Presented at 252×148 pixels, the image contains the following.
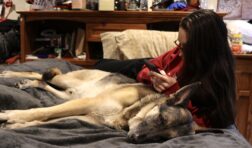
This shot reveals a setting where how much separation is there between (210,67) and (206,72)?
4 cm

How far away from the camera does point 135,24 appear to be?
3111 millimetres

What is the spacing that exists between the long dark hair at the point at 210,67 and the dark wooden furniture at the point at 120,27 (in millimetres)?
1100

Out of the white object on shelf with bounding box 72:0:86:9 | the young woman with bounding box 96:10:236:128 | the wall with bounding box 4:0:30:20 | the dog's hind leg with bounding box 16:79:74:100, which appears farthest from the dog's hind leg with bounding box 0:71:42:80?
the wall with bounding box 4:0:30:20

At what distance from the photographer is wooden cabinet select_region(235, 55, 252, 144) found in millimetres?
2812

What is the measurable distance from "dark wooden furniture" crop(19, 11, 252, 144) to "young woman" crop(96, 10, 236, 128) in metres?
1.10

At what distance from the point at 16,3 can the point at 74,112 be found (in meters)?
2.65

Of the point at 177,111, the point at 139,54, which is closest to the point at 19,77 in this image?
the point at 139,54

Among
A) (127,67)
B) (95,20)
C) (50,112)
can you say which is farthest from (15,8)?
(50,112)

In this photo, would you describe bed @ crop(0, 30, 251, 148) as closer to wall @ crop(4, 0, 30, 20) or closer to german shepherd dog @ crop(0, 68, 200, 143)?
german shepherd dog @ crop(0, 68, 200, 143)

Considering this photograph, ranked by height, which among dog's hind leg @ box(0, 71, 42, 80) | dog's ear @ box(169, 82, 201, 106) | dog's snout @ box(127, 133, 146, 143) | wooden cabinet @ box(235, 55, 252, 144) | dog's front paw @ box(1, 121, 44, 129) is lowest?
wooden cabinet @ box(235, 55, 252, 144)

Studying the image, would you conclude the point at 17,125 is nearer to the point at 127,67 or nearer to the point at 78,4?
the point at 127,67

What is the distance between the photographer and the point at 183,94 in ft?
4.87

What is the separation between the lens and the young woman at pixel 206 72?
1.70 metres

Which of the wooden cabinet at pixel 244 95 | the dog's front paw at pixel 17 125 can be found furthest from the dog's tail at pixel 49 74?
the wooden cabinet at pixel 244 95
